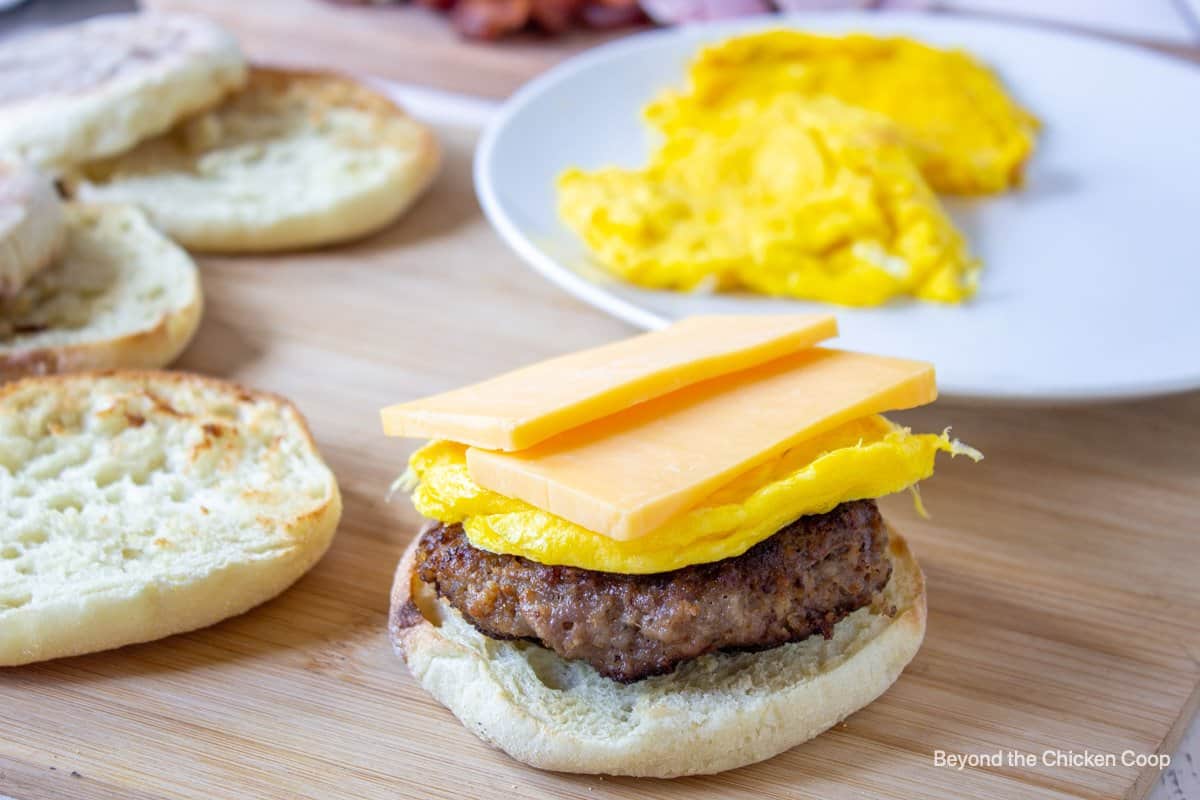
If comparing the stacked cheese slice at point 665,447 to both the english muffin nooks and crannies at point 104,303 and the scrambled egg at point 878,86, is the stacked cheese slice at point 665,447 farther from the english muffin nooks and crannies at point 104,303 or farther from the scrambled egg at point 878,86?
the scrambled egg at point 878,86

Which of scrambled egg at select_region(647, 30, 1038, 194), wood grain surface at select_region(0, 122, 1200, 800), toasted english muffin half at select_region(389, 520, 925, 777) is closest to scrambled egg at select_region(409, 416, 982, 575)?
toasted english muffin half at select_region(389, 520, 925, 777)

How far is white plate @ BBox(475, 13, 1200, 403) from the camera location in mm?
3068

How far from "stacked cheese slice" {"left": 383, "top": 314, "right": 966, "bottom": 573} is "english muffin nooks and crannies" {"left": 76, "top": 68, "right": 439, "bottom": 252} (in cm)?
171

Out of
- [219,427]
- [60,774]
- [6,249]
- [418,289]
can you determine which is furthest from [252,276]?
[60,774]

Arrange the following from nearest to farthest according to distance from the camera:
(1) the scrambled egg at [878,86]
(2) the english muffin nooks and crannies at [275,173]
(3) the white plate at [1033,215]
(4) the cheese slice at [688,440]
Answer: (4) the cheese slice at [688,440], (3) the white plate at [1033,215], (2) the english muffin nooks and crannies at [275,173], (1) the scrambled egg at [878,86]

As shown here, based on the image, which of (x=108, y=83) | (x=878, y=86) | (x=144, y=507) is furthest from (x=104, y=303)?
(x=878, y=86)

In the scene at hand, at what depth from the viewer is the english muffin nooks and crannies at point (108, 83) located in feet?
12.2

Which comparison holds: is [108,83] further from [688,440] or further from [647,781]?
[647,781]

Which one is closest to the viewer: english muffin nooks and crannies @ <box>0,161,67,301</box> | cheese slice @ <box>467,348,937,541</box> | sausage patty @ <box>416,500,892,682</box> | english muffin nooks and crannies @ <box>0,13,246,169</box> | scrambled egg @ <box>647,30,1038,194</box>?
cheese slice @ <box>467,348,937,541</box>

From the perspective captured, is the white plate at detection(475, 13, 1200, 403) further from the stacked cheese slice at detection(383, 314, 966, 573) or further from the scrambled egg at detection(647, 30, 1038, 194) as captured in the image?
the stacked cheese slice at detection(383, 314, 966, 573)

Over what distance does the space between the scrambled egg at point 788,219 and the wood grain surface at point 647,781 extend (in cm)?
35

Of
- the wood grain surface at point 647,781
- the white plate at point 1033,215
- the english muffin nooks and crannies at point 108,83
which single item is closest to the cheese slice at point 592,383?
the wood grain surface at point 647,781

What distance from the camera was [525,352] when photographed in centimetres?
349

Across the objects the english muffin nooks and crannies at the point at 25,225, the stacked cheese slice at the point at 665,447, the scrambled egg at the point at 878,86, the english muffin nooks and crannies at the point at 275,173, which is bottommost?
the english muffin nooks and crannies at the point at 275,173
